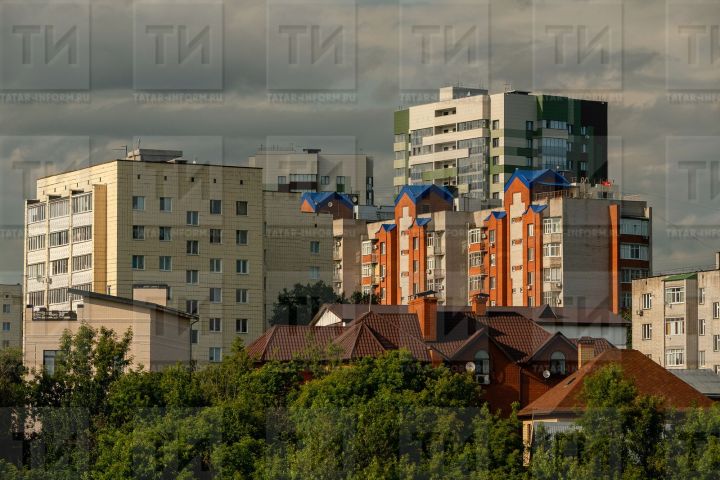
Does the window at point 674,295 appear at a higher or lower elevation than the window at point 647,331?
higher

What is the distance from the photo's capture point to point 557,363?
247 ft

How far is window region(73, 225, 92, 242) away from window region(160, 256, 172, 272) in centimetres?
474

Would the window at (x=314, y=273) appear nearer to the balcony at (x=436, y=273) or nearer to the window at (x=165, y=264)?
the window at (x=165, y=264)

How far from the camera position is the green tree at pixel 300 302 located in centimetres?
10094

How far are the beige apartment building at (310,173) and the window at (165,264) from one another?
49.0 m

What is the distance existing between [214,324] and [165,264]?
4.34 meters

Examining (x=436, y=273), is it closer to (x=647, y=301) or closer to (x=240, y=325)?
(x=647, y=301)

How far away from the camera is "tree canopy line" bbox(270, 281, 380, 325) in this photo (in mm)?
100938

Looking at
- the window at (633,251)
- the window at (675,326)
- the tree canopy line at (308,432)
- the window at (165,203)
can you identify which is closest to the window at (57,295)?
the window at (165,203)

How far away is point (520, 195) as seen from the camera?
12538cm

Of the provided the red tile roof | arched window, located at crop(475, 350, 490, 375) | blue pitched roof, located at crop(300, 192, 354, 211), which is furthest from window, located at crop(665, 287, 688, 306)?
blue pitched roof, located at crop(300, 192, 354, 211)

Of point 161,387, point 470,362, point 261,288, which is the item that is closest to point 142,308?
point 161,387

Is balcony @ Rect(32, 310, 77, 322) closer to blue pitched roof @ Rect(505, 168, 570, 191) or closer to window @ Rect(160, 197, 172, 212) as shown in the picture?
window @ Rect(160, 197, 172, 212)

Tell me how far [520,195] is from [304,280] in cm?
2505
